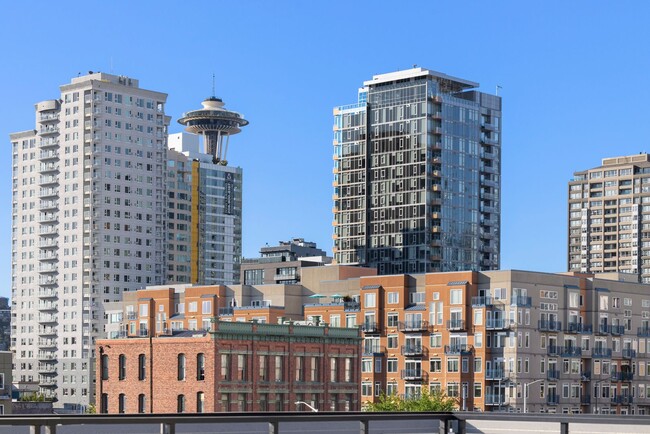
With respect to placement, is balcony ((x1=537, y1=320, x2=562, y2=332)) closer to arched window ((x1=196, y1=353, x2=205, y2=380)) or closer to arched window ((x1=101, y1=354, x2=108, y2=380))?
arched window ((x1=196, y1=353, x2=205, y2=380))

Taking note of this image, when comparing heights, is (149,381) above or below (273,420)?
below

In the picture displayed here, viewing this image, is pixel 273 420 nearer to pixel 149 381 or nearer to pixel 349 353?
pixel 149 381

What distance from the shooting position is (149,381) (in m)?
119

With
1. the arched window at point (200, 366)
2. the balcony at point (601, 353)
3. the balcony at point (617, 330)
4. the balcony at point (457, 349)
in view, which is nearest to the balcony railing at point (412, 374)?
the balcony at point (457, 349)

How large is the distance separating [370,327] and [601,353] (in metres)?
27.7

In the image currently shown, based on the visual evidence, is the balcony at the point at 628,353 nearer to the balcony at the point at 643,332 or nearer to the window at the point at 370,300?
the balcony at the point at 643,332

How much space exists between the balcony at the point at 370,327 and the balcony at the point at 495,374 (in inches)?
642

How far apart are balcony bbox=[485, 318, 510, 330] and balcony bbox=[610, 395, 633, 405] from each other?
17993 millimetres

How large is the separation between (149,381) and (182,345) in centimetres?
472

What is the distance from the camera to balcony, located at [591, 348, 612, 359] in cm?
Answer: 14500

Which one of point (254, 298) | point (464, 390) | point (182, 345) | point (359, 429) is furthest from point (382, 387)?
point (359, 429)

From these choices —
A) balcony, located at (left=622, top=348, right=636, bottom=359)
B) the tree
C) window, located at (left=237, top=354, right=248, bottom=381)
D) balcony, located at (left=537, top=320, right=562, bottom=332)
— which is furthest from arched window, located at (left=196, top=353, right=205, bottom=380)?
balcony, located at (left=622, top=348, right=636, bottom=359)

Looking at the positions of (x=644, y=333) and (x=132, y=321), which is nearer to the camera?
(x=644, y=333)

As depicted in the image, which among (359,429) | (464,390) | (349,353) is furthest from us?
(464,390)
